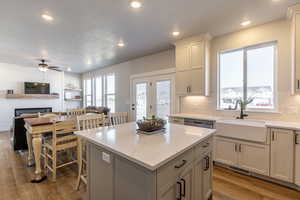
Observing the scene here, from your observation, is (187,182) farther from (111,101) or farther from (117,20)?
(111,101)

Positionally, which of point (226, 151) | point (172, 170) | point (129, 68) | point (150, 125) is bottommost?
point (226, 151)

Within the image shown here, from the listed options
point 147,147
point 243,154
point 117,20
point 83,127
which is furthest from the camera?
point 117,20

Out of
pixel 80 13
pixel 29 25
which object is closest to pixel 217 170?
pixel 80 13

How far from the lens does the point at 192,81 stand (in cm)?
341

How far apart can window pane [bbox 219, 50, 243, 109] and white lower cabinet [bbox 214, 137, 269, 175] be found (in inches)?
36.9

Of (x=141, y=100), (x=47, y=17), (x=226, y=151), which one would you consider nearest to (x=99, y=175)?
(x=226, y=151)

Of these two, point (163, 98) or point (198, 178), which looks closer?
point (198, 178)

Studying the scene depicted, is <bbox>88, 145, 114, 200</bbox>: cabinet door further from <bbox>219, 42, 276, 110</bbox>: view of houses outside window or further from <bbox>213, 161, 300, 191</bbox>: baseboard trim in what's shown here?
<bbox>219, 42, 276, 110</bbox>: view of houses outside window

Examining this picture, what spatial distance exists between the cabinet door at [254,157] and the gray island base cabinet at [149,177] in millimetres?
1152

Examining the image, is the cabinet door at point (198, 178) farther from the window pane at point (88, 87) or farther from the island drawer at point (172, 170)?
the window pane at point (88, 87)

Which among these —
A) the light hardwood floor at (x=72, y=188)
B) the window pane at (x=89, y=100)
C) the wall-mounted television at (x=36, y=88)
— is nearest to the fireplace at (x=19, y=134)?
the light hardwood floor at (x=72, y=188)

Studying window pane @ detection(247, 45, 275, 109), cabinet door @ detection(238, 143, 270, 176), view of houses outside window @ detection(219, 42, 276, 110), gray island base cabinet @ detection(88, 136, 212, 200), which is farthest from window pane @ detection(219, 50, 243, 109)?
gray island base cabinet @ detection(88, 136, 212, 200)

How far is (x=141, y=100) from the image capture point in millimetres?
5000

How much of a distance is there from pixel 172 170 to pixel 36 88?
7.60m
